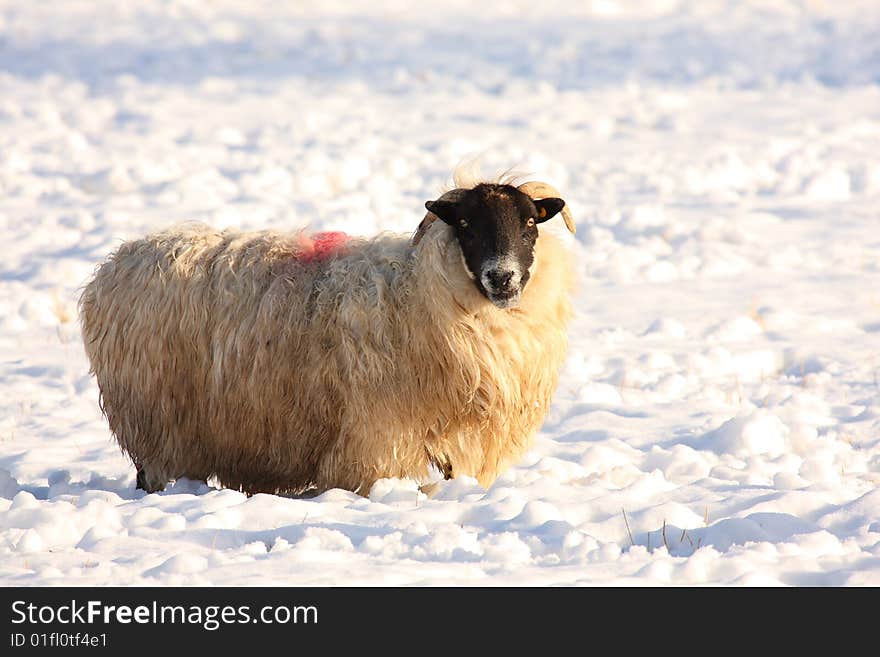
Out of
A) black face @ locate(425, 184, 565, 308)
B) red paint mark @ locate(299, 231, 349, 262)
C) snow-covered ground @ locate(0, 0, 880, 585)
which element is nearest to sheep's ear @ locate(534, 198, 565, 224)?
black face @ locate(425, 184, 565, 308)

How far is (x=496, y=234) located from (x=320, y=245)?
98 centimetres

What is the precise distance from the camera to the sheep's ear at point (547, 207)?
511 centimetres

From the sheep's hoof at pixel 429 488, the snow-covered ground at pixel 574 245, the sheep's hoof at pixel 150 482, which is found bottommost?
the sheep's hoof at pixel 150 482

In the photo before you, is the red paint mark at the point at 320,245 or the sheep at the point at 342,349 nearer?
the sheep at the point at 342,349

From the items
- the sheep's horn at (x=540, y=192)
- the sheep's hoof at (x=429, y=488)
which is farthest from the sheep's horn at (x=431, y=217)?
the sheep's hoof at (x=429, y=488)

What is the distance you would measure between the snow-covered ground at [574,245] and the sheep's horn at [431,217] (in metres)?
1.07

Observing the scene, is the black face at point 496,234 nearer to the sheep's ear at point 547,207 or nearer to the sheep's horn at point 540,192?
the sheep's ear at point 547,207

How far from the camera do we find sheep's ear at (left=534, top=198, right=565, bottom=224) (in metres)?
5.11

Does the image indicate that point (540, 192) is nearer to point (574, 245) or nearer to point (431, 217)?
point (431, 217)

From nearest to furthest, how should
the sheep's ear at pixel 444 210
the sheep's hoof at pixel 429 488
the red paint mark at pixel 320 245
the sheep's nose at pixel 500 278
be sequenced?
the sheep's nose at pixel 500 278 → the sheep's ear at pixel 444 210 → the sheep's hoof at pixel 429 488 → the red paint mark at pixel 320 245

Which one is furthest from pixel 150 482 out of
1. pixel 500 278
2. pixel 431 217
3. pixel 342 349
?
pixel 500 278

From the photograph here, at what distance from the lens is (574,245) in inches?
398

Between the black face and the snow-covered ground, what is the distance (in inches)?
33.0
